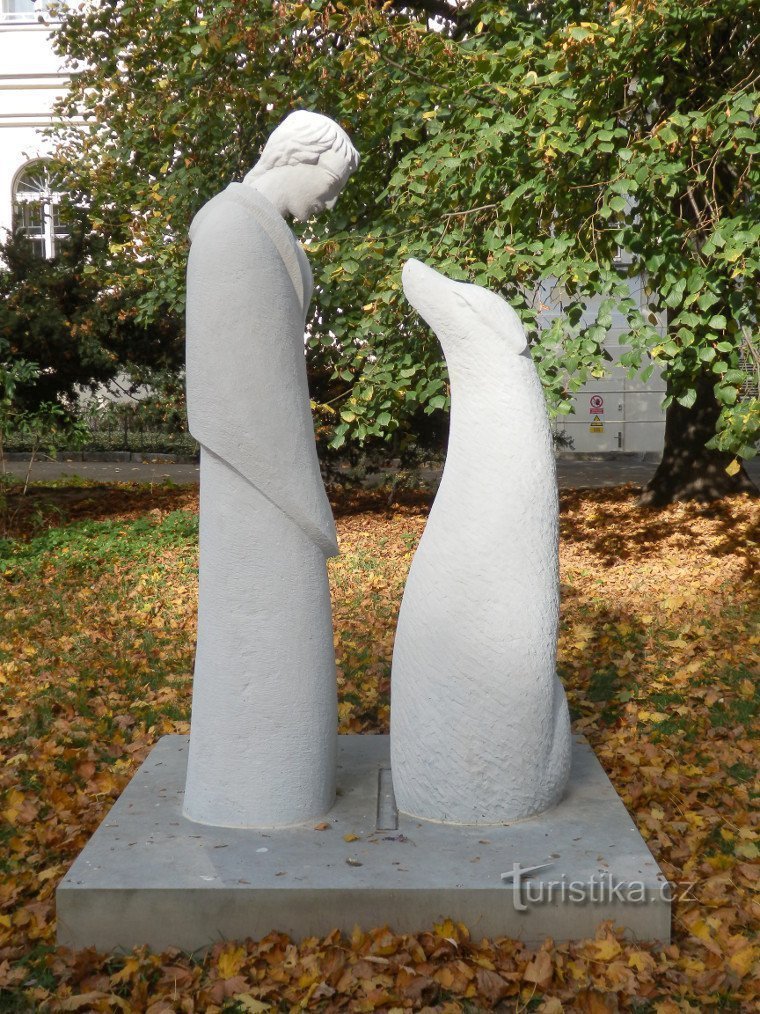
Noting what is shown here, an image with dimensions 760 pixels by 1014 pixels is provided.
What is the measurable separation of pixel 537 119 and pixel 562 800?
16.6 feet

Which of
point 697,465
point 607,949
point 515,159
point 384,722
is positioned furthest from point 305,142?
point 697,465

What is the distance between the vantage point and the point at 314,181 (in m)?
3.64

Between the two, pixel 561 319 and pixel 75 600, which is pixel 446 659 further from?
pixel 75 600

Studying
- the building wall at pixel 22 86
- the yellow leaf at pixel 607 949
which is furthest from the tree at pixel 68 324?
the building wall at pixel 22 86

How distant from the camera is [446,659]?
3.64 metres

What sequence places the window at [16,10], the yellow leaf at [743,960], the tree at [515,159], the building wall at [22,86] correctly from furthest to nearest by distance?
the window at [16,10]
the building wall at [22,86]
the tree at [515,159]
the yellow leaf at [743,960]

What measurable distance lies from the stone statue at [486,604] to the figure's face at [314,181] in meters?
0.52

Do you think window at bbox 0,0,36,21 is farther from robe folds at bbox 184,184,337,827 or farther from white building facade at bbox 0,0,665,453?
robe folds at bbox 184,184,337,827

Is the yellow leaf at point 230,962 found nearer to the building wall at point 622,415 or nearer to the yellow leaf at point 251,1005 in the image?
the yellow leaf at point 251,1005

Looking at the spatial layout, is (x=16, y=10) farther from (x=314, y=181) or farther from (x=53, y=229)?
(x=314, y=181)

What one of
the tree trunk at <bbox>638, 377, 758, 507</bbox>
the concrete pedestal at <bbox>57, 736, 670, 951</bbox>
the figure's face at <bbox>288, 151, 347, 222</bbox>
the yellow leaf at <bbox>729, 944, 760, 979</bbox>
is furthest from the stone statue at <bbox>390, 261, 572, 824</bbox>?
the tree trunk at <bbox>638, 377, 758, 507</bbox>

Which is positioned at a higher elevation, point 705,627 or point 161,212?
point 161,212

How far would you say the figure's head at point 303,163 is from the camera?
3.58 meters

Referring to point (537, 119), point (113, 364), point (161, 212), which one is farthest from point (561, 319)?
point (113, 364)
